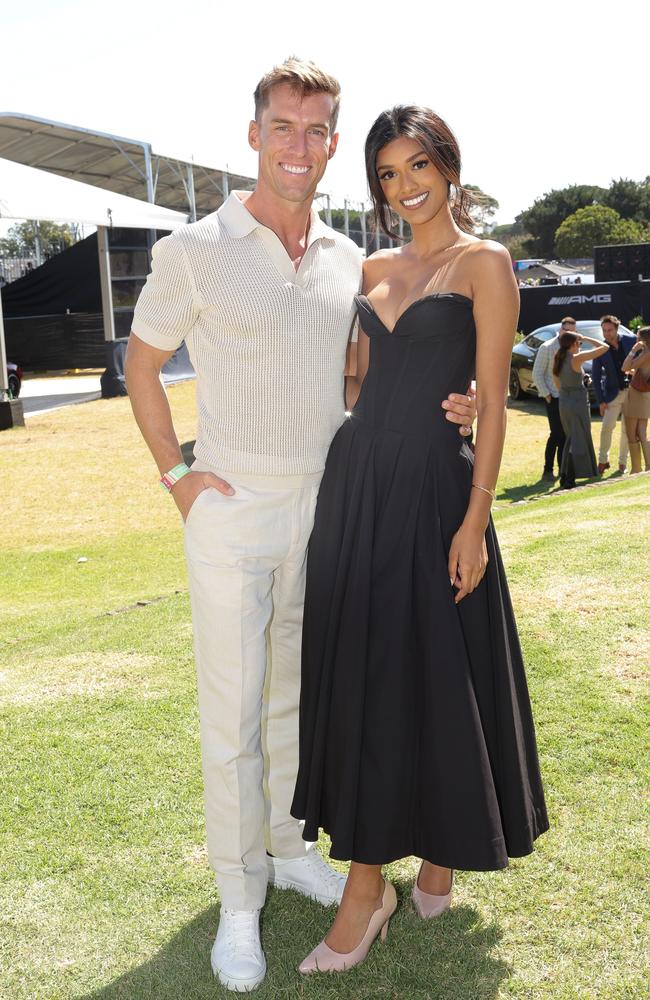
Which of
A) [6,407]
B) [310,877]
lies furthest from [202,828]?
[6,407]

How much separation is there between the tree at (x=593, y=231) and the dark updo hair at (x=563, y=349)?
6755cm

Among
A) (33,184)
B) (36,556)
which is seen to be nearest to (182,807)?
(36,556)

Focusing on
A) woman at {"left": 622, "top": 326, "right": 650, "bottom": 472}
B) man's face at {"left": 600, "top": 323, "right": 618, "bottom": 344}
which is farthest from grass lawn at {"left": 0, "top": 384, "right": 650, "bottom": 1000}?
man's face at {"left": 600, "top": 323, "right": 618, "bottom": 344}

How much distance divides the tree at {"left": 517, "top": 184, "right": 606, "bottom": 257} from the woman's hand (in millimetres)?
98827

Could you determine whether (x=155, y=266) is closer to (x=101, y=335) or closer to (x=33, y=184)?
(x=33, y=184)

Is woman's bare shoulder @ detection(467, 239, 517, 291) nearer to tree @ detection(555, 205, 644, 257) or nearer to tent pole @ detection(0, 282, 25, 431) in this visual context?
tent pole @ detection(0, 282, 25, 431)

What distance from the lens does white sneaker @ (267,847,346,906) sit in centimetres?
271

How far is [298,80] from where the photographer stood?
2.39m

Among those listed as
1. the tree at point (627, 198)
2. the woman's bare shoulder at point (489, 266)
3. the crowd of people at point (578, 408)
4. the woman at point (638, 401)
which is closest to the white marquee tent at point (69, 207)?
the crowd of people at point (578, 408)

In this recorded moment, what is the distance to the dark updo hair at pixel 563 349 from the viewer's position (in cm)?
1059

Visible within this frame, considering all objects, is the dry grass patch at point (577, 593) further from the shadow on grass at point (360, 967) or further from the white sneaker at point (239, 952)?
the white sneaker at point (239, 952)

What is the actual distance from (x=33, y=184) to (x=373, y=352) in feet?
52.4

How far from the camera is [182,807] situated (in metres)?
3.18

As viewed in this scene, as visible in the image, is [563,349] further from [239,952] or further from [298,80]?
[239,952]
